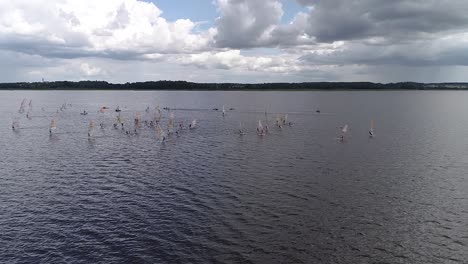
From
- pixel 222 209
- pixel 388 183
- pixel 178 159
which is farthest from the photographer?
pixel 178 159

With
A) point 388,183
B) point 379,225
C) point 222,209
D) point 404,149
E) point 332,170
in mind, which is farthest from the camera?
point 404,149

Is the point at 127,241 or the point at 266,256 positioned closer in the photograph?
the point at 266,256

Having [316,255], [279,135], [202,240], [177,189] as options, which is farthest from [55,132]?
[316,255]

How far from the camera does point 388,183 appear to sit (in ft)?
161

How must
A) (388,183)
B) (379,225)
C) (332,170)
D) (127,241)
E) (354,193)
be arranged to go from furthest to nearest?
(332,170)
(388,183)
(354,193)
(379,225)
(127,241)

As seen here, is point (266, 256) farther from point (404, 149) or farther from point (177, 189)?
point (404, 149)

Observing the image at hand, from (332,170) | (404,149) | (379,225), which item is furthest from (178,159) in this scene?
(404,149)

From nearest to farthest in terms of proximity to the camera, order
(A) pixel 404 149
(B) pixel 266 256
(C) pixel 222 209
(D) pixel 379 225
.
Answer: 1. (B) pixel 266 256
2. (D) pixel 379 225
3. (C) pixel 222 209
4. (A) pixel 404 149

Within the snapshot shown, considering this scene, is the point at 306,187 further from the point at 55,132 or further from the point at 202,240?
the point at 55,132

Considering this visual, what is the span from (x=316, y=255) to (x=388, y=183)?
2446 cm

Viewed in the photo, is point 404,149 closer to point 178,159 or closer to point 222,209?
point 178,159

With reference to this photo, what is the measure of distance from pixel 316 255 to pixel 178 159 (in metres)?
39.4

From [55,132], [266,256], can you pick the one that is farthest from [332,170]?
[55,132]

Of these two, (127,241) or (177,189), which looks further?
(177,189)
